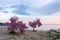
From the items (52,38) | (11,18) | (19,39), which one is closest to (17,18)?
(11,18)

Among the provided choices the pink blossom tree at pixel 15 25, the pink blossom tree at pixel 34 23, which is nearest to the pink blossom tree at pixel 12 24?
the pink blossom tree at pixel 15 25

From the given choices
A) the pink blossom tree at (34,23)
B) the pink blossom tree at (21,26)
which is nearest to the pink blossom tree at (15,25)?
the pink blossom tree at (21,26)

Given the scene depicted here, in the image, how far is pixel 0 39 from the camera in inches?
399

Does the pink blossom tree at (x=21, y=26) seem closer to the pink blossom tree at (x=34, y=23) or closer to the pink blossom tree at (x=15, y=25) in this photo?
the pink blossom tree at (x=15, y=25)

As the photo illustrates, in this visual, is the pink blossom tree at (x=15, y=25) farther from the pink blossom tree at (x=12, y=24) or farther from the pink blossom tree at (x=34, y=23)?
the pink blossom tree at (x=34, y=23)

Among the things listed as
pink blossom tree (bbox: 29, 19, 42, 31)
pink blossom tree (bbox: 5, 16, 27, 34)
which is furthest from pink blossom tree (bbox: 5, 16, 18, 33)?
pink blossom tree (bbox: 29, 19, 42, 31)

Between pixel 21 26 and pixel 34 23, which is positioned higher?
pixel 34 23

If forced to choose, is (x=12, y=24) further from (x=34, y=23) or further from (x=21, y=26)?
(x=34, y=23)

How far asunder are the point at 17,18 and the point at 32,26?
2.29 meters

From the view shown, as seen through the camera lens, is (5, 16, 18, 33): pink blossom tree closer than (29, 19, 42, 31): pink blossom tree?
Yes

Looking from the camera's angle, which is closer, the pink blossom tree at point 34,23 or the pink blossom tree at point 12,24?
the pink blossom tree at point 12,24

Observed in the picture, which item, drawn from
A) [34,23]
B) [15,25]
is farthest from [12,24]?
[34,23]

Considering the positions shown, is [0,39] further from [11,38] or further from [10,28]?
[10,28]

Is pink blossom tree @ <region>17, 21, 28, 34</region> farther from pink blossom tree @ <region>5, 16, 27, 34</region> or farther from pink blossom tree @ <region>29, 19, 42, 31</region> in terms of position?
pink blossom tree @ <region>29, 19, 42, 31</region>
